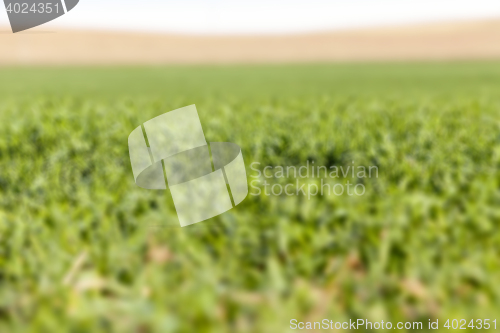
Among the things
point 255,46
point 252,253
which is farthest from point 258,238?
point 255,46

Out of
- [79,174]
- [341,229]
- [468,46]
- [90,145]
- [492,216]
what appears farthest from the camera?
[468,46]

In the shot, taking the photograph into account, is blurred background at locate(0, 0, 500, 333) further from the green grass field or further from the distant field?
the distant field

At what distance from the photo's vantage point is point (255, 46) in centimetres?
5466

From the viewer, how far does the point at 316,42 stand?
55.8m

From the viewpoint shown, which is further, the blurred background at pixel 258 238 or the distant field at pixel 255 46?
the distant field at pixel 255 46

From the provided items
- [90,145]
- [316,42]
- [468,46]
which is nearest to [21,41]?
[316,42]

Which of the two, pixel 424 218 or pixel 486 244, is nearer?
pixel 486 244

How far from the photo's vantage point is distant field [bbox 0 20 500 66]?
46.4 meters

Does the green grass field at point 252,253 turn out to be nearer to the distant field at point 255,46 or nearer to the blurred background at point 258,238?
the blurred background at point 258,238

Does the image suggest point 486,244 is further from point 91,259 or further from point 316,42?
point 316,42

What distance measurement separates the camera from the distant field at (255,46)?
4644cm

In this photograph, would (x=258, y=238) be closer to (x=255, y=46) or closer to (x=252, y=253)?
(x=252, y=253)

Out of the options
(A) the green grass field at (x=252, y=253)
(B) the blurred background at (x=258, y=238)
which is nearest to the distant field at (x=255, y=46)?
(B) the blurred background at (x=258, y=238)

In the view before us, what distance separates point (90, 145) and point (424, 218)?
258cm
